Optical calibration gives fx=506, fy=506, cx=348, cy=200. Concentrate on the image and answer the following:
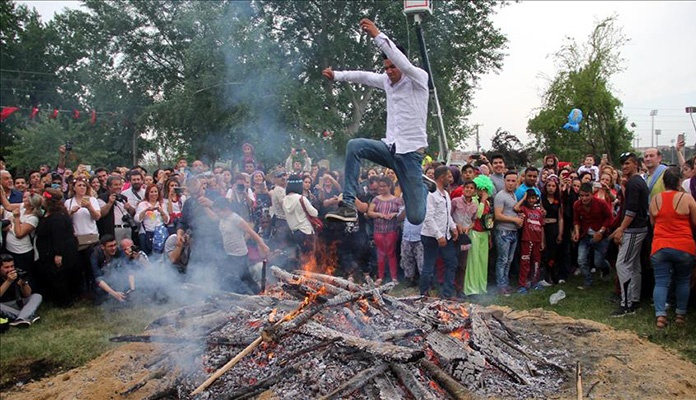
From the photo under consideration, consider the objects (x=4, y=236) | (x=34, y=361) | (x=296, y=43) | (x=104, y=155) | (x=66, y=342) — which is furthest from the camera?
(x=104, y=155)

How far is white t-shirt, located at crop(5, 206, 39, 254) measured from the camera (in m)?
8.10

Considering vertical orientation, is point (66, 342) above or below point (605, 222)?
below

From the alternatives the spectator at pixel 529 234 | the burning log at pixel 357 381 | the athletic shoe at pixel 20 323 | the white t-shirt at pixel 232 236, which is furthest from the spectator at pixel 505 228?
the athletic shoe at pixel 20 323

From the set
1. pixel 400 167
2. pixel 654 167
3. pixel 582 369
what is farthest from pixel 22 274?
pixel 654 167

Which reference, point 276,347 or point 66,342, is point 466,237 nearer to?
point 276,347

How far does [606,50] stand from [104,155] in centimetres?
2681

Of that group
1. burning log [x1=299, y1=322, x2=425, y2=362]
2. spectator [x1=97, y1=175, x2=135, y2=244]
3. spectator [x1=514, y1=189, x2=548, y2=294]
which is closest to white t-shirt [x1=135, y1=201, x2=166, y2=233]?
spectator [x1=97, y1=175, x2=135, y2=244]

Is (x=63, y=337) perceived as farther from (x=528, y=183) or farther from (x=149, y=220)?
(x=528, y=183)

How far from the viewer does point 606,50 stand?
2192cm

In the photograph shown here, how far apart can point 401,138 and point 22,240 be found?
6625mm

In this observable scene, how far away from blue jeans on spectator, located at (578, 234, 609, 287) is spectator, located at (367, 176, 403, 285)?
316 centimetres

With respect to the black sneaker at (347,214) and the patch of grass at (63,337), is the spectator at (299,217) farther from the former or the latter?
the black sneaker at (347,214)

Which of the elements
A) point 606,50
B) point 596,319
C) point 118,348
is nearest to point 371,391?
point 118,348

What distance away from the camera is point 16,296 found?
7898 millimetres
